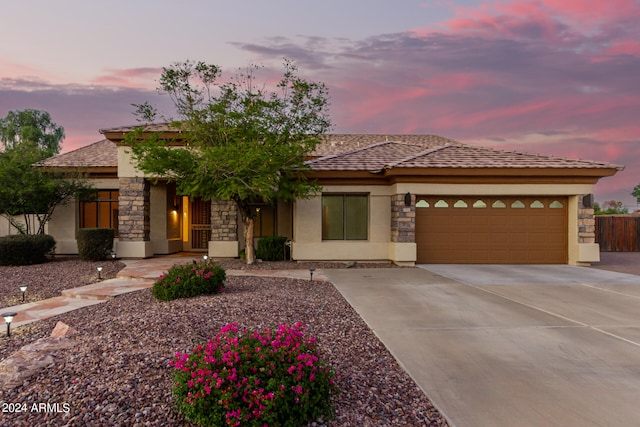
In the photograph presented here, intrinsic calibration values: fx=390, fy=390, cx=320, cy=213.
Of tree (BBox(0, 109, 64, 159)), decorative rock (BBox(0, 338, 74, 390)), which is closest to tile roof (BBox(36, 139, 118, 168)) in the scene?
decorative rock (BBox(0, 338, 74, 390))

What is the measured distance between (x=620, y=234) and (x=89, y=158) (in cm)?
2720

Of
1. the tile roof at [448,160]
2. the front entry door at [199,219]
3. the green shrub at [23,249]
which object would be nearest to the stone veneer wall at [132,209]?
the green shrub at [23,249]

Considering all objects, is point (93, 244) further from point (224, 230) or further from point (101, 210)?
point (224, 230)

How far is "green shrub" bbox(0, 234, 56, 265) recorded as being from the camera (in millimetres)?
13562

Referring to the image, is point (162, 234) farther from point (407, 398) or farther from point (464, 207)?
point (407, 398)

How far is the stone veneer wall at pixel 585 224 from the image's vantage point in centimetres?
1380

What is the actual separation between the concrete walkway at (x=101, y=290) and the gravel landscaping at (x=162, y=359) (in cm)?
69

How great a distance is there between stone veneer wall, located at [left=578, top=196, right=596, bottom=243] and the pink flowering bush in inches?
543

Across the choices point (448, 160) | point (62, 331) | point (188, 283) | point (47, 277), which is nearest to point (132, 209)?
point (47, 277)

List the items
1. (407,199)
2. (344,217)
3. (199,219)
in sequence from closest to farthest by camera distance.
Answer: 1. (407,199)
2. (344,217)
3. (199,219)

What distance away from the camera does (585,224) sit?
45.3ft

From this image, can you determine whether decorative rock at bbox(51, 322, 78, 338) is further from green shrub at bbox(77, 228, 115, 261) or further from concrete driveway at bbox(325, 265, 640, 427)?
green shrub at bbox(77, 228, 115, 261)

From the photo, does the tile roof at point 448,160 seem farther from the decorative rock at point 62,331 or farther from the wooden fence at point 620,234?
the decorative rock at point 62,331

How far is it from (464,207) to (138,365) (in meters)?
12.6
